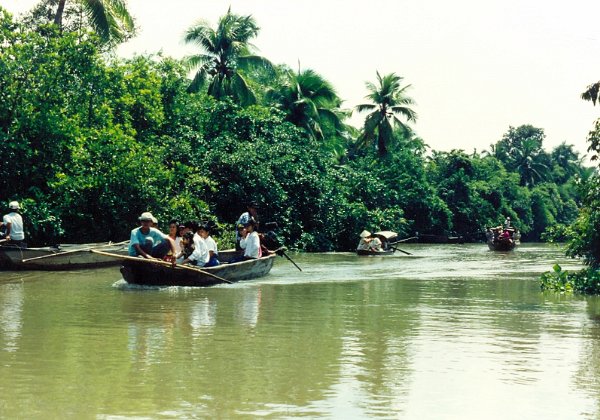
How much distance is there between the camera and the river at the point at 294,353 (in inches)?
264

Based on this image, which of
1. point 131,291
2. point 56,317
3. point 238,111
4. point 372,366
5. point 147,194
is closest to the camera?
point 372,366

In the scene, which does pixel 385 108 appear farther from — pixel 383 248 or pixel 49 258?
pixel 49 258

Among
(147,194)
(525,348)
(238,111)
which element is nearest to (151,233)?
(525,348)

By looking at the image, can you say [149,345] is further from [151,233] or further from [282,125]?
→ [282,125]

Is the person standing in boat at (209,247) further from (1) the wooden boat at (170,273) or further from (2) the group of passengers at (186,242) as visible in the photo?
(1) the wooden boat at (170,273)

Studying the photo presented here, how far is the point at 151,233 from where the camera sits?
15633mm

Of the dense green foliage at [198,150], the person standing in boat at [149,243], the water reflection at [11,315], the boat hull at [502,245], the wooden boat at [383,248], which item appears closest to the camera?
the water reflection at [11,315]

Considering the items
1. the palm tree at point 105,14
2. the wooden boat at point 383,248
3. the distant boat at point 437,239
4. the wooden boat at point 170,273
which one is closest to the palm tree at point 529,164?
the distant boat at point 437,239

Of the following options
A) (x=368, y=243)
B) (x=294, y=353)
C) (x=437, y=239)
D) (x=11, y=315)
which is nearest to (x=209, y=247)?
(x=11, y=315)

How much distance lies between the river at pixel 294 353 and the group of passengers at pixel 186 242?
0.62 metres

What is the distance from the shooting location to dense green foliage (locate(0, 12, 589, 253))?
2353cm

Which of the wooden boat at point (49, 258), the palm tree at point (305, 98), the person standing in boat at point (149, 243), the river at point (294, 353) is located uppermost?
the palm tree at point (305, 98)

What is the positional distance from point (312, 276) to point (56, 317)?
9.16m

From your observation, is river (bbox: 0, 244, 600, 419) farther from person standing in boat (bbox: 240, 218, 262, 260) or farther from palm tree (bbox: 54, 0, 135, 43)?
palm tree (bbox: 54, 0, 135, 43)
